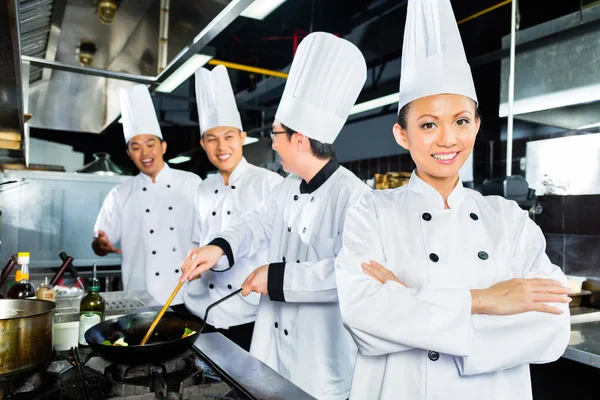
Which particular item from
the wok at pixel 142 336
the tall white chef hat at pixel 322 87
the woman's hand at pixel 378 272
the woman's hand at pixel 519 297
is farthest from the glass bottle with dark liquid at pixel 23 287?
the woman's hand at pixel 519 297

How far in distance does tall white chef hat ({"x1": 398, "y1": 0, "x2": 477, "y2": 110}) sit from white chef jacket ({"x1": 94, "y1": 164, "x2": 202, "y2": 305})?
7.46 feet

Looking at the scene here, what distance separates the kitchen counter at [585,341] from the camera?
1.65 meters

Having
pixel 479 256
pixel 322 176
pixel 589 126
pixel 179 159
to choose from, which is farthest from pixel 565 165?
pixel 179 159

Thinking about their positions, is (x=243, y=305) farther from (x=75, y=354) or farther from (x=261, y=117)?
(x=261, y=117)

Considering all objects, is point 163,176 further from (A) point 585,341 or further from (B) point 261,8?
(A) point 585,341

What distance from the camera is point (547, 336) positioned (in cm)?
120

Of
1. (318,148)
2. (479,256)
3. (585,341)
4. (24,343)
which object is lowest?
(585,341)

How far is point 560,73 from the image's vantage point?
103 inches

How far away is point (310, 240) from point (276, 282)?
0.26m

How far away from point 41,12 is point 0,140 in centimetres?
59

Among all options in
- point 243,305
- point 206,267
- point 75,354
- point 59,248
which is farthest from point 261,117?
point 75,354

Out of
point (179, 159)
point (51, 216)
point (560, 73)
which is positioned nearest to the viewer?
point (560, 73)

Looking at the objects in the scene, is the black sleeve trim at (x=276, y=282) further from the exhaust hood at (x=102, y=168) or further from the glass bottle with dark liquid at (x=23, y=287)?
the exhaust hood at (x=102, y=168)

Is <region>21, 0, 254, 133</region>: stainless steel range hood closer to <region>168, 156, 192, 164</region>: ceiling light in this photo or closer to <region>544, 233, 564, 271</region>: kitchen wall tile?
<region>544, 233, 564, 271</region>: kitchen wall tile
